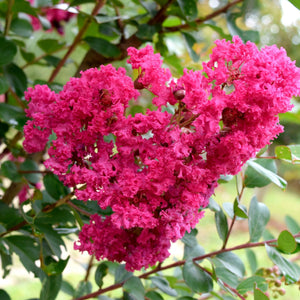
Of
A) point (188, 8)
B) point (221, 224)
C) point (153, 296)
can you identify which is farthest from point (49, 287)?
point (188, 8)

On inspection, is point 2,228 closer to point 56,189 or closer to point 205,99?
point 56,189

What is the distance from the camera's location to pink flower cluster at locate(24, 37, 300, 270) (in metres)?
0.43

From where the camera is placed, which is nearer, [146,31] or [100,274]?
[100,274]

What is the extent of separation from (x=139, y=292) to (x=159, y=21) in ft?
1.68

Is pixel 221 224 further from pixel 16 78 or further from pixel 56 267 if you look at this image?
pixel 16 78

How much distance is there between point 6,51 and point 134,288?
1.56 feet

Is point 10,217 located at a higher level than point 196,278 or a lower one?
lower

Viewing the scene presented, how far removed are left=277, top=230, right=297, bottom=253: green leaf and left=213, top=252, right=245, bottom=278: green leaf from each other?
0.08 metres

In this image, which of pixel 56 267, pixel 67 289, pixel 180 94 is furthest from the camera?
pixel 67 289

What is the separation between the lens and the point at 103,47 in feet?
2.53

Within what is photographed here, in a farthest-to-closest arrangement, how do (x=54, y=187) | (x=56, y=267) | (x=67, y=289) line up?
(x=67, y=289), (x=54, y=187), (x=56, y=267)

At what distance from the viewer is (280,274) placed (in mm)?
741

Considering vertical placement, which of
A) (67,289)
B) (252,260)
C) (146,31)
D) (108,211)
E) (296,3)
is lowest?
(67,289)

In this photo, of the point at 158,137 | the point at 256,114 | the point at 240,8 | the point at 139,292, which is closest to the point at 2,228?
the point at 139,292
